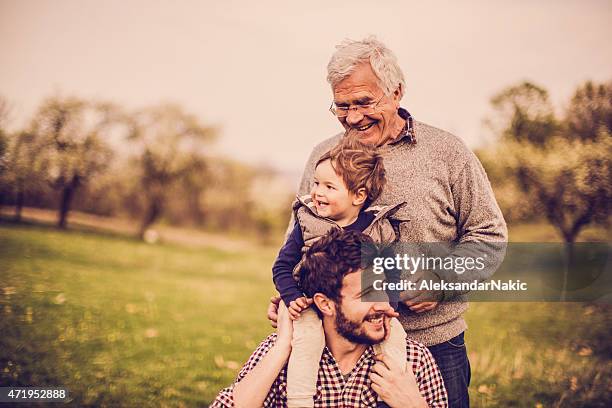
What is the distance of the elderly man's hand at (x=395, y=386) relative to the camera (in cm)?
226

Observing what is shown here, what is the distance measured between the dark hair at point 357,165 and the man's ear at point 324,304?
524mm

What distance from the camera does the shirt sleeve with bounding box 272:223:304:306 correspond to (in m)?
2.37

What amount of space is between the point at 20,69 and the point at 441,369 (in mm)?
7090

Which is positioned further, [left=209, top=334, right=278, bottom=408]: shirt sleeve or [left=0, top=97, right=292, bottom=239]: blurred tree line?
[left=0, top=97, right=292, bottom=239]: blurred tree line

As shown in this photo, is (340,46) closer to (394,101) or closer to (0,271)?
(394,101)

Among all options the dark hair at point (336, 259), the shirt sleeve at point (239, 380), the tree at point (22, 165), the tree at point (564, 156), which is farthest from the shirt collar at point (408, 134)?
the tree at point (564, 156)

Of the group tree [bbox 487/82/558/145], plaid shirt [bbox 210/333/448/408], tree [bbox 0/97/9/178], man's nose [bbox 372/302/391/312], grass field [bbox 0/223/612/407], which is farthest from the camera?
tree [bbox 487/82/558/145]

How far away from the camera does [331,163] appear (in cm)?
245

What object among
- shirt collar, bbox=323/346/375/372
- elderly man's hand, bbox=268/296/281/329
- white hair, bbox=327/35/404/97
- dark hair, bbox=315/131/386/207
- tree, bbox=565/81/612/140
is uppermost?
tree, bbox=565/81/612/140

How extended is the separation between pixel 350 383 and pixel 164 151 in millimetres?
13336

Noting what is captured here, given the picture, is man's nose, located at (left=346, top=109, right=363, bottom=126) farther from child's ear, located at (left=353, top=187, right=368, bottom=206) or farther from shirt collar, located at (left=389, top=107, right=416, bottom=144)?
child's ear, located at (left=353, top=187, right=368, bottom=206)

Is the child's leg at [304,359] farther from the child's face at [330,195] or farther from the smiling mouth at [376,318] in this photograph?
the child's face at [330,195]

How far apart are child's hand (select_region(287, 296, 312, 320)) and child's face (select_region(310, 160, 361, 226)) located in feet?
1.38

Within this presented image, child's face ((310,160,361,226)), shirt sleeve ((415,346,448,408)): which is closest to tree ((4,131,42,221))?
child's face ((310,160,361,226))
